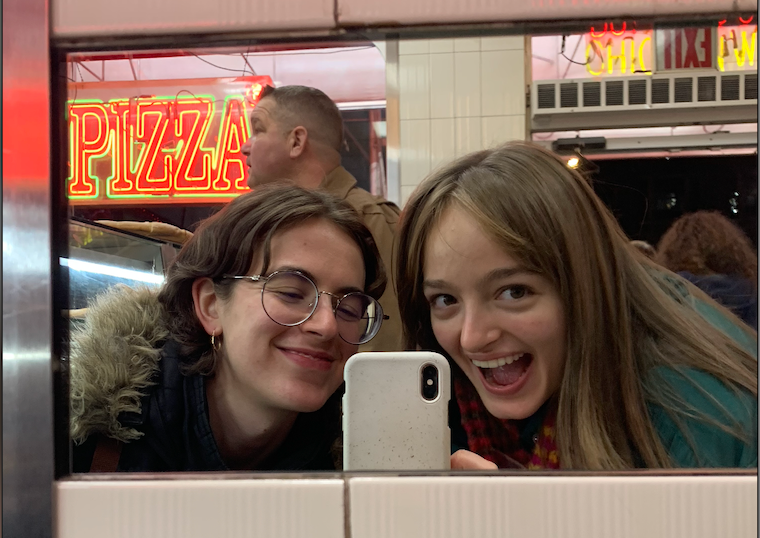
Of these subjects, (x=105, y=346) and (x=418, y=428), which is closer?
(x=418, y=428)

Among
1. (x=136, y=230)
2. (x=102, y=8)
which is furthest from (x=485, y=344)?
(x=102, y=8)

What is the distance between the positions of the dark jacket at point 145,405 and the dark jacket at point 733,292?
0.52m

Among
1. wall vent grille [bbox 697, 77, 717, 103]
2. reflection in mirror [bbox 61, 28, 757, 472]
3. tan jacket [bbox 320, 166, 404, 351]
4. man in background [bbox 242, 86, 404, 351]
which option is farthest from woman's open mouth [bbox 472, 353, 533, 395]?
wall vent grille [bbox 697, 77, 717, 103]

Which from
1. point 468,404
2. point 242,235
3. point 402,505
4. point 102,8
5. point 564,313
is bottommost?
point 402,505

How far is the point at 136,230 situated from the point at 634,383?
70 cm

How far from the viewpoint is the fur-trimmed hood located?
88 cm

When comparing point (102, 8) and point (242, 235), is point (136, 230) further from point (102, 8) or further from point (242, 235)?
point (102, 8)

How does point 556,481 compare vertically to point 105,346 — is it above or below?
below

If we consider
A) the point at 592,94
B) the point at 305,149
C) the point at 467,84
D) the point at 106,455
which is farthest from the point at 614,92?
the point at 106,455

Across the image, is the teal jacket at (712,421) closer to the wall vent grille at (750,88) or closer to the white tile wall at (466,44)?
the wall vent grille at (750,88)

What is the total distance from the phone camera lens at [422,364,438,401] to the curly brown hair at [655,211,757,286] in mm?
347

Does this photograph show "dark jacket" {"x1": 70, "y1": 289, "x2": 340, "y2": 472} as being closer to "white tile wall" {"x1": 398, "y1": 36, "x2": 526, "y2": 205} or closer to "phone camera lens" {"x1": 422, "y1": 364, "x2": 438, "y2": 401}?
"phone camera lens" {"x1": 422, "y1": 364, "x2": 438, "y2": 401}

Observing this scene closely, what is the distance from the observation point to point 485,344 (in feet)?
2.71

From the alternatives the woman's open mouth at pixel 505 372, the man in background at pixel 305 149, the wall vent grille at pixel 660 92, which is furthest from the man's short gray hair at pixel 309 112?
the wall vent grille at pixel 660 92
